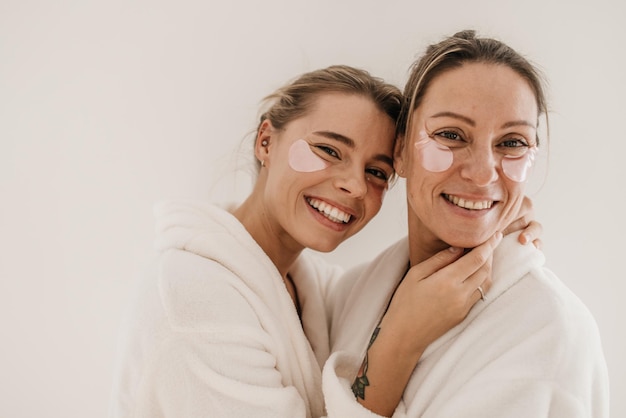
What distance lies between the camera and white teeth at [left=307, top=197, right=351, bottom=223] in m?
1.34

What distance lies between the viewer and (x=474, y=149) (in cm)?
111

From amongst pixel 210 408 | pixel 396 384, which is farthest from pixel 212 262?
pixel 396 384

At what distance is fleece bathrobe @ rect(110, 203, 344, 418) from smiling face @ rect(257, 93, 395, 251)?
0.15 meters

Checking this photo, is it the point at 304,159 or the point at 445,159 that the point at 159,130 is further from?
the point at 445,159

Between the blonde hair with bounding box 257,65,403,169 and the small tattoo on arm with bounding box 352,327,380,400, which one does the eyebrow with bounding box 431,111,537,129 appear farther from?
the small tattoo on arm with bounding box 352,327,380,400

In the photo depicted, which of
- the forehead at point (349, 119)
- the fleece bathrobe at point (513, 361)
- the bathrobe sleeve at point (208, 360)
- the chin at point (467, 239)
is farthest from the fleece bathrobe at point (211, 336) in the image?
the chin at point (467, 239)

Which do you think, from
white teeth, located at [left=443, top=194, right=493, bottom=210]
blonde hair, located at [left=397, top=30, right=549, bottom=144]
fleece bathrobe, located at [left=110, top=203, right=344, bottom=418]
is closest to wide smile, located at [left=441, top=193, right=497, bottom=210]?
white teeth, located at [left=443, top=194, right=493, bottom=210]

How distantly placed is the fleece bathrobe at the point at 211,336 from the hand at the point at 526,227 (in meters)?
0.56

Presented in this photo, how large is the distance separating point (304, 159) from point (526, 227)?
0.56m

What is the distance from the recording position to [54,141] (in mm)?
1659

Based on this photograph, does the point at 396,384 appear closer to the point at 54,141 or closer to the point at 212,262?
the point at 212,262

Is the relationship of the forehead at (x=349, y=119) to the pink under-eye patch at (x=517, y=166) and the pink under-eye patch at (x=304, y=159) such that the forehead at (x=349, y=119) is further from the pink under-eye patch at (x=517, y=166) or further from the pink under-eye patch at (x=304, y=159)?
the pink under-eye patch at (x=517, y=166)

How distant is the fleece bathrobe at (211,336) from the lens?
105 cm

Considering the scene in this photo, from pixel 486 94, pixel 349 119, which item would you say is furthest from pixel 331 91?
pixel 486 94
